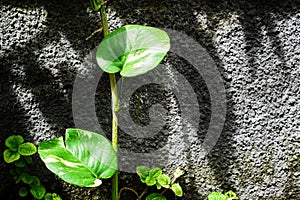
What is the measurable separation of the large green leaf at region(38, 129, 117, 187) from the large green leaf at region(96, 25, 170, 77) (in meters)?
0.21

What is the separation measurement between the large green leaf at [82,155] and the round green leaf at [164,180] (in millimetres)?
167

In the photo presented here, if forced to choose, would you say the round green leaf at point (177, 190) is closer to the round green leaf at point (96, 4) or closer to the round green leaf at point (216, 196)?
the round green leaf at point (216, 196)

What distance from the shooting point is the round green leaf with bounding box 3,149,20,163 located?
126cm

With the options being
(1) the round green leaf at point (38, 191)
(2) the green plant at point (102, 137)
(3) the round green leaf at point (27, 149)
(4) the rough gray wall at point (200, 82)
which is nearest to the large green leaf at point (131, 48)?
(2) the green plant at point (102, 137)

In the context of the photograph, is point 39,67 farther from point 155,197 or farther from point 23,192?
point 155,197

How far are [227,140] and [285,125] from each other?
178 millimetres

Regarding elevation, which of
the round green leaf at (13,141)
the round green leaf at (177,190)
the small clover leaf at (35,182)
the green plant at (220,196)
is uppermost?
the round green leaf at (13,141)

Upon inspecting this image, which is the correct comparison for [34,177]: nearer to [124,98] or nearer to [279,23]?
[124,98]

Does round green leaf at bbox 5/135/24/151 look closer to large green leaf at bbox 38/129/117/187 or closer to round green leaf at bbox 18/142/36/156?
round green leaf at bbox 18/142/36/156

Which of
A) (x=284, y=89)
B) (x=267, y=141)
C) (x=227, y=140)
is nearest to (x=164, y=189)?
(x=227, y=140)

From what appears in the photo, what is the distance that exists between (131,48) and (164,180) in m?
0.41

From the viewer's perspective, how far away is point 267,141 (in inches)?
51.9

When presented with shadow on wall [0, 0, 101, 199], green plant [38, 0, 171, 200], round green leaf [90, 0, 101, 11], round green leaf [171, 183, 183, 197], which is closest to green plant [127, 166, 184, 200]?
round green leaf [171, 183, 183, 197]

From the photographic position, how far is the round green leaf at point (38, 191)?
1.30 metres
